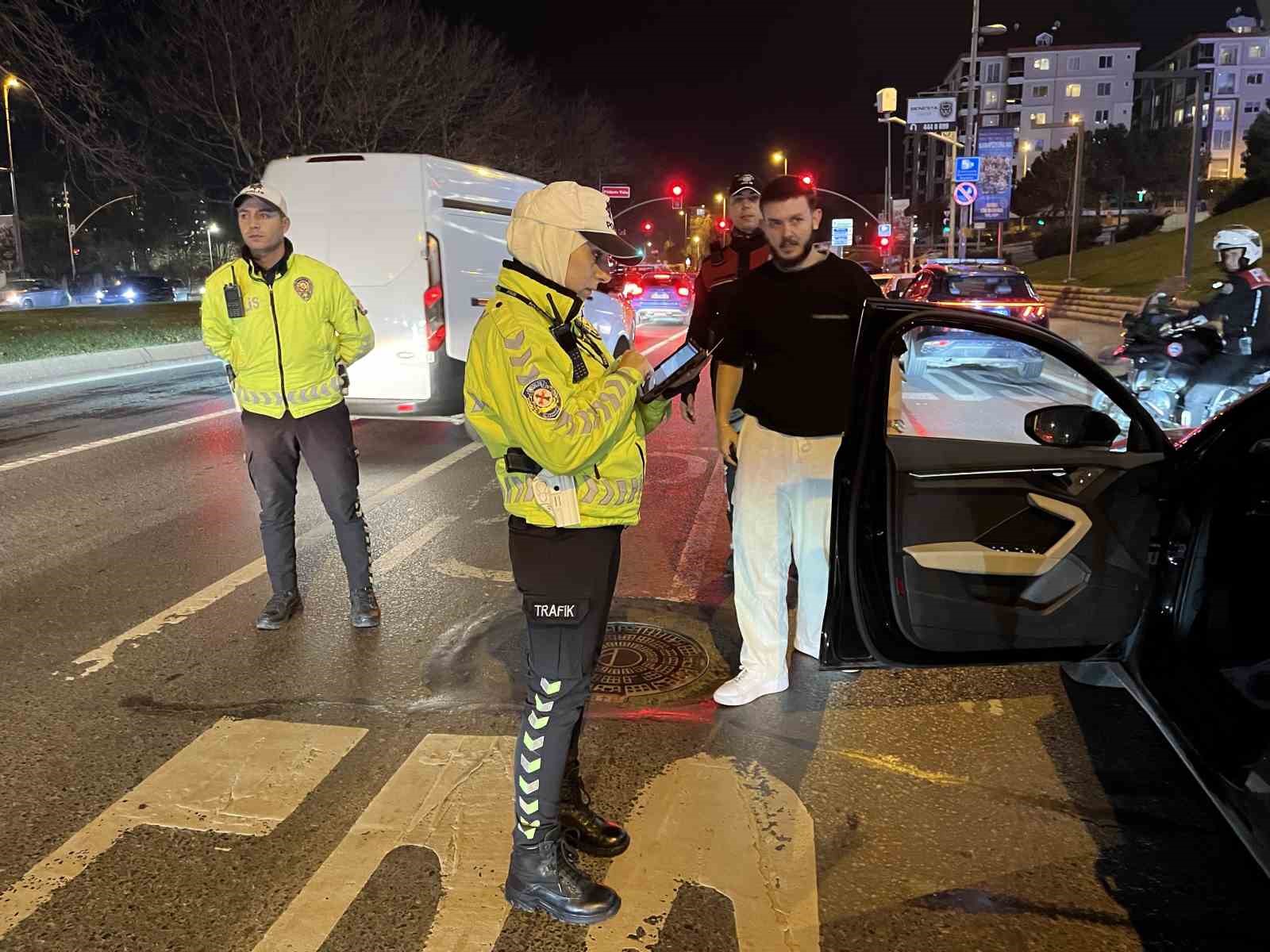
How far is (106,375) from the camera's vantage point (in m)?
15.5

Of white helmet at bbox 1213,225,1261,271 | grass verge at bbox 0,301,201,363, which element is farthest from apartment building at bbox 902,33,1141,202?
white helmet at bbox 1213,225,1261,271

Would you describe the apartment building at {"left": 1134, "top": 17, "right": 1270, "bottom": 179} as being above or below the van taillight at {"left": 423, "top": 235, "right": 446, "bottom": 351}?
above

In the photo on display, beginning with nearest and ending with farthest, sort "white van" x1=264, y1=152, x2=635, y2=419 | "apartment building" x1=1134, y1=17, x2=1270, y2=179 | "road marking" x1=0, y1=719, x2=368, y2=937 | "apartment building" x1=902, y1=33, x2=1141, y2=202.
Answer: "road marking" x1=0, y1=719, x2=368, y2=937, "white van" x1=264, y1=152, x2=635, y2=419, "apartment building" x1=1134, y1=17, x2=1270, y2=179, "apartment building" x1=902, y1=33, x2=1141, y2=202

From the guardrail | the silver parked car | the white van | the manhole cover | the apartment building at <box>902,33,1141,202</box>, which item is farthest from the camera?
the apartment building at <box>902,33,1141,202</box>

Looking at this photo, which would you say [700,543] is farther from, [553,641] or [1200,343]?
[1200,343]

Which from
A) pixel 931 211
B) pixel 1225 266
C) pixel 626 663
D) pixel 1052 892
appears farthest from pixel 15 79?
pixel 931 211

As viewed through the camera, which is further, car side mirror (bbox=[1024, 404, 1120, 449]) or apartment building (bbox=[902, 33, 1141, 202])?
apartment building (bbox=[902, 33, 1141, 202])

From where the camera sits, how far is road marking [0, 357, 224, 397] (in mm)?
13452

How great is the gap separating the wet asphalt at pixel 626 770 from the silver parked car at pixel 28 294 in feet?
124

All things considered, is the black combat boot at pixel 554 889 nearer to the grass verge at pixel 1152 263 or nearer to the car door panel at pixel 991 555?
the car door panel at pixel 991 555

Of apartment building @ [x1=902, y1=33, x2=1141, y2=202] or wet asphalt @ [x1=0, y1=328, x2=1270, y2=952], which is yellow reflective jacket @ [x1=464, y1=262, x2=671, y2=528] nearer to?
wet asphalt @ [x1=0, y1=328, x2=1270, y2=952]

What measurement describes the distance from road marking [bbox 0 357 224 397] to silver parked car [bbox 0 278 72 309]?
2445cm

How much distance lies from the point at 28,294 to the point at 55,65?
2973 cm

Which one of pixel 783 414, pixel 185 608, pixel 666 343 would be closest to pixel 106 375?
pixel 666 343
